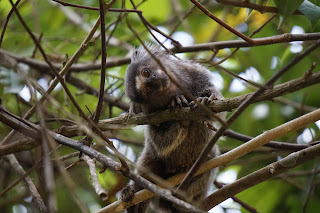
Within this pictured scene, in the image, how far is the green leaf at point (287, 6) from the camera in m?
3.63

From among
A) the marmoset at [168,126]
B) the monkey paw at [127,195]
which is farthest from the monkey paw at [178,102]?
the monkey paw at [127,195]

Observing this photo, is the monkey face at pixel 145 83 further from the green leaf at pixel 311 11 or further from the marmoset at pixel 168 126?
the green leaf at pixel 311 11

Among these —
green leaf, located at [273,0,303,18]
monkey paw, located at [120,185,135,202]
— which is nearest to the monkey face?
monkey paw, located at [120,185,135,202]

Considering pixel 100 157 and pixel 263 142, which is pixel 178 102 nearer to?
pixel 263 142

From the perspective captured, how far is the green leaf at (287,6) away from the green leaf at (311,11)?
20 centimetres

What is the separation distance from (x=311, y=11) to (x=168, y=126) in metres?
1.88

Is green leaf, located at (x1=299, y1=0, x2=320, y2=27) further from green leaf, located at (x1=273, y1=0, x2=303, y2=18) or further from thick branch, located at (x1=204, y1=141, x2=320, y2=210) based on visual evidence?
thick branch, located at (x1=204, y1=141, x2=320, y2=210)

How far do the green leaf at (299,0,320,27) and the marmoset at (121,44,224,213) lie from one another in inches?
47.8

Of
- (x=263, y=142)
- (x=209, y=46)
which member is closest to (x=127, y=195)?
(x=263, y=142)

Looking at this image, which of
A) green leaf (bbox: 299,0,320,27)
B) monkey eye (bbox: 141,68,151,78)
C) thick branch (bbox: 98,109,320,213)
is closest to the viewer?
thick branch (bbox: 98,109,320,213)

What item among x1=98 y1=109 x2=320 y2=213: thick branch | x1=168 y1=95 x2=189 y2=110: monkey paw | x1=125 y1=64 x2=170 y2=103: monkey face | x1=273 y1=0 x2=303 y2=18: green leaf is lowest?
x1=98 y1=109 x2=320 y2=213: thick branch

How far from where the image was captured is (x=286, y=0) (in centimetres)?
368

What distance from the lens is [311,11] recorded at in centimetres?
378

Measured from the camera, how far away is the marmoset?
4.59 metres
